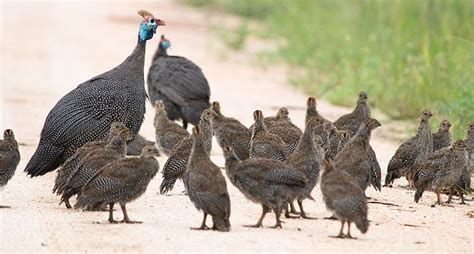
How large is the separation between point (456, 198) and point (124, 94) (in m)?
3.27

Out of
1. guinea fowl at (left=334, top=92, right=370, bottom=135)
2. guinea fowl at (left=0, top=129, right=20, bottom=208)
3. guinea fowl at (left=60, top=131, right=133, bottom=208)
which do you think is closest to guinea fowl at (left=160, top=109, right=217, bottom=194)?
guinea fowl at (left=60, top=131, right=133, bottom=208)

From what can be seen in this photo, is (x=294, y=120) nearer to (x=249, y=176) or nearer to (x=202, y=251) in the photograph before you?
(x=249, y=176)

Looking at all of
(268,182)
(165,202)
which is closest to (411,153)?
(165,202)

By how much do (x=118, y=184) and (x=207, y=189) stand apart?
2.73 feet

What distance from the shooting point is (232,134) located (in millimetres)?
12359

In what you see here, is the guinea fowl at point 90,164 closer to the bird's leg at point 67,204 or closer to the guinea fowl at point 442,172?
the bird's leg at point 67,204

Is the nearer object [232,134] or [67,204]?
[67,204]

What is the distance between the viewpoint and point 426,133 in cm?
1244

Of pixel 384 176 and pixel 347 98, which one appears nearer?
pixel 384 176

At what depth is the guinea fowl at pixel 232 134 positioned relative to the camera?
12.3 meters

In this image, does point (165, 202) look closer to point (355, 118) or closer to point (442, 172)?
point (442, 172)

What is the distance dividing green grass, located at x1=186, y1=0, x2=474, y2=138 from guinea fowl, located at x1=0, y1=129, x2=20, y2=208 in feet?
16.1

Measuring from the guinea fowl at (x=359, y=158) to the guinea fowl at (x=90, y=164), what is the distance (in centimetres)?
182

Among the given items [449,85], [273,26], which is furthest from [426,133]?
→ [273,26]
